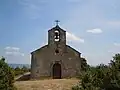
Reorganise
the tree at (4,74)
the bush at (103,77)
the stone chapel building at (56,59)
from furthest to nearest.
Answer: the stone chapel building at (56,59)
the tree at (4,74)
the bush at (103,77)

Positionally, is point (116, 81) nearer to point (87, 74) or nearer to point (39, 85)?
point (87, 74)

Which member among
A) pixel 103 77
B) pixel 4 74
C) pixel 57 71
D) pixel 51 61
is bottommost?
pixel 103 77

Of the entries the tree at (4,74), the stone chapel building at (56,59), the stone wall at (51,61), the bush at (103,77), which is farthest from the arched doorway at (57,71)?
the bush at (103,77)

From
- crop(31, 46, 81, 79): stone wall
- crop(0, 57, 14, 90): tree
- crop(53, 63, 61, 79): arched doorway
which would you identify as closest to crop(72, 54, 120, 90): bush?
crop(0, 57, 14, 90): tree

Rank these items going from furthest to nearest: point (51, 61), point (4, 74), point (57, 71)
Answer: point (57, 71), point (51, 61), point (4, 74)

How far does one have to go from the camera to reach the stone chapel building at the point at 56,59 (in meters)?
33.9

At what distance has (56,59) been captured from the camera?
34094mm

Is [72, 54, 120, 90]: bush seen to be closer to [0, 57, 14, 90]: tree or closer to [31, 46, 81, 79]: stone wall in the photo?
[0, 57, 14, 90]: tree

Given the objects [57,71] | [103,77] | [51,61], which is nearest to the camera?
[103,77]

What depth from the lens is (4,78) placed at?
14.5 metres

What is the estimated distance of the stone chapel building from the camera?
111 ft

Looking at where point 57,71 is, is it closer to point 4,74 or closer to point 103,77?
point 4,74

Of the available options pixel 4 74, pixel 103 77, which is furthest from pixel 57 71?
pixel 103 77

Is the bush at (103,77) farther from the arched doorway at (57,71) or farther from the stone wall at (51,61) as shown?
the arched doorway at (57,71)
